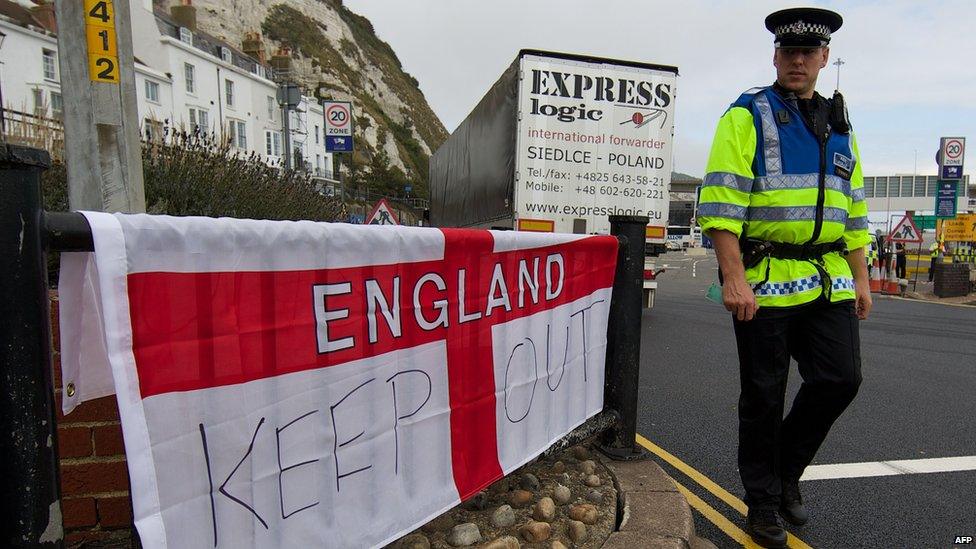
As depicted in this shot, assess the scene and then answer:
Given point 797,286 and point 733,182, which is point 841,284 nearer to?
point 797,286

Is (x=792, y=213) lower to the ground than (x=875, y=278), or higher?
higher

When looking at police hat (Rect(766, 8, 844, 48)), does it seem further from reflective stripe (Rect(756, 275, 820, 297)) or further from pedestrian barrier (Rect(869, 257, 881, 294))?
pedestrian barrier (Rect(869, 257, 881, 294))

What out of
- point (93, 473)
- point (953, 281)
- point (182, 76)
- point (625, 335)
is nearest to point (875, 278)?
point (953, 281)

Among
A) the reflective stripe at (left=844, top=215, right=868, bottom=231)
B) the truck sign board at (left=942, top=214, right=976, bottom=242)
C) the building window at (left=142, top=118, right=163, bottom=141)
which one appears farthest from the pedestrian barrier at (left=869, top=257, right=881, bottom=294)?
the building window at (left=142, top=118, right=163, bottom=141)

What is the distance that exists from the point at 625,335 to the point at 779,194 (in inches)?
40.5

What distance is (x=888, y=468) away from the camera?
3676 mm

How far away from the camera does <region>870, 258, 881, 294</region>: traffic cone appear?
18.6 metres

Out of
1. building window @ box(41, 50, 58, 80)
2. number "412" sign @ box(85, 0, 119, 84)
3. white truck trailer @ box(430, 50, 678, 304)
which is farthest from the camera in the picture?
building window @ box(41, 50, 58, 80)

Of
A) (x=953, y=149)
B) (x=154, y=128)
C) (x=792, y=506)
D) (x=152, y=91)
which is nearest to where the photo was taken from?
(x=792, y=506)

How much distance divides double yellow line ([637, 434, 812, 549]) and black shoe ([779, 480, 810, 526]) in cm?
9

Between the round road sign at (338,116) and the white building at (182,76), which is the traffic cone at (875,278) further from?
the white building at (182,76)

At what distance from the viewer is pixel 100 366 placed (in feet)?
4.71

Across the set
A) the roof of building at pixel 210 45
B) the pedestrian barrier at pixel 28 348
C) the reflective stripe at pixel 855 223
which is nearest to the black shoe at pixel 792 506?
the reflective stripe at pixel 855 223

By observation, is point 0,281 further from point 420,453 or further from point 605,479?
point 605,479
